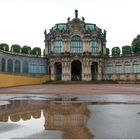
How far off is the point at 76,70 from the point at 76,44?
8.25 m

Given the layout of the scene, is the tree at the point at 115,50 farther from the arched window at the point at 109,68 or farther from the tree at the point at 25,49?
the tree at the point at 25,49

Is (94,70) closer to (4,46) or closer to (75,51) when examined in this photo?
(75,51)

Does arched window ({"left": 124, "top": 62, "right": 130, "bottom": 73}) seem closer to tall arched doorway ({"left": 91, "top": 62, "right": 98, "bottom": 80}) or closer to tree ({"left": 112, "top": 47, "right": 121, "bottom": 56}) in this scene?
tree ({"left": 112, "top": 47, "right": 121, "bottom": 56})

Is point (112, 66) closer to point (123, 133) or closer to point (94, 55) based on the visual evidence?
point (94, 55)

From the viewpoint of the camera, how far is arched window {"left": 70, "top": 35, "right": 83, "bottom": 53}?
74438 millimetres

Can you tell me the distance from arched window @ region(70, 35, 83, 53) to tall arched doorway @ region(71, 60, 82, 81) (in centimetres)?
290

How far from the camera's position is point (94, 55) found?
244ft

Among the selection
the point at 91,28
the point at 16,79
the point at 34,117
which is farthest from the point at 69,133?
the point at 91,28

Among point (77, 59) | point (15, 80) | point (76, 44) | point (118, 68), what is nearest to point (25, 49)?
point (76, 44)

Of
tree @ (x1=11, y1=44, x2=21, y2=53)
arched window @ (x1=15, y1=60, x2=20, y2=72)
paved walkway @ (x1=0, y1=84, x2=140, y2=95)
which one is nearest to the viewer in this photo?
paved walkway @ (x1=0, y1=84, x2=140, y2=95)

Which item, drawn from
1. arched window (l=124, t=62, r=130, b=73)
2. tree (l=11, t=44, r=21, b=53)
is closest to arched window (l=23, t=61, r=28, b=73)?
tree (l=11, t=44, r=21, b=53)

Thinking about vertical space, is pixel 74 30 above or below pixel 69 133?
above

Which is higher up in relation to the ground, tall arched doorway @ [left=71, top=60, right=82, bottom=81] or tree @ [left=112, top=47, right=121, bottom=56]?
tree @ [left=112, top=47, right=121, bottom=56]

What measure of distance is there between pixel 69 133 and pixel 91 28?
69.7 m
